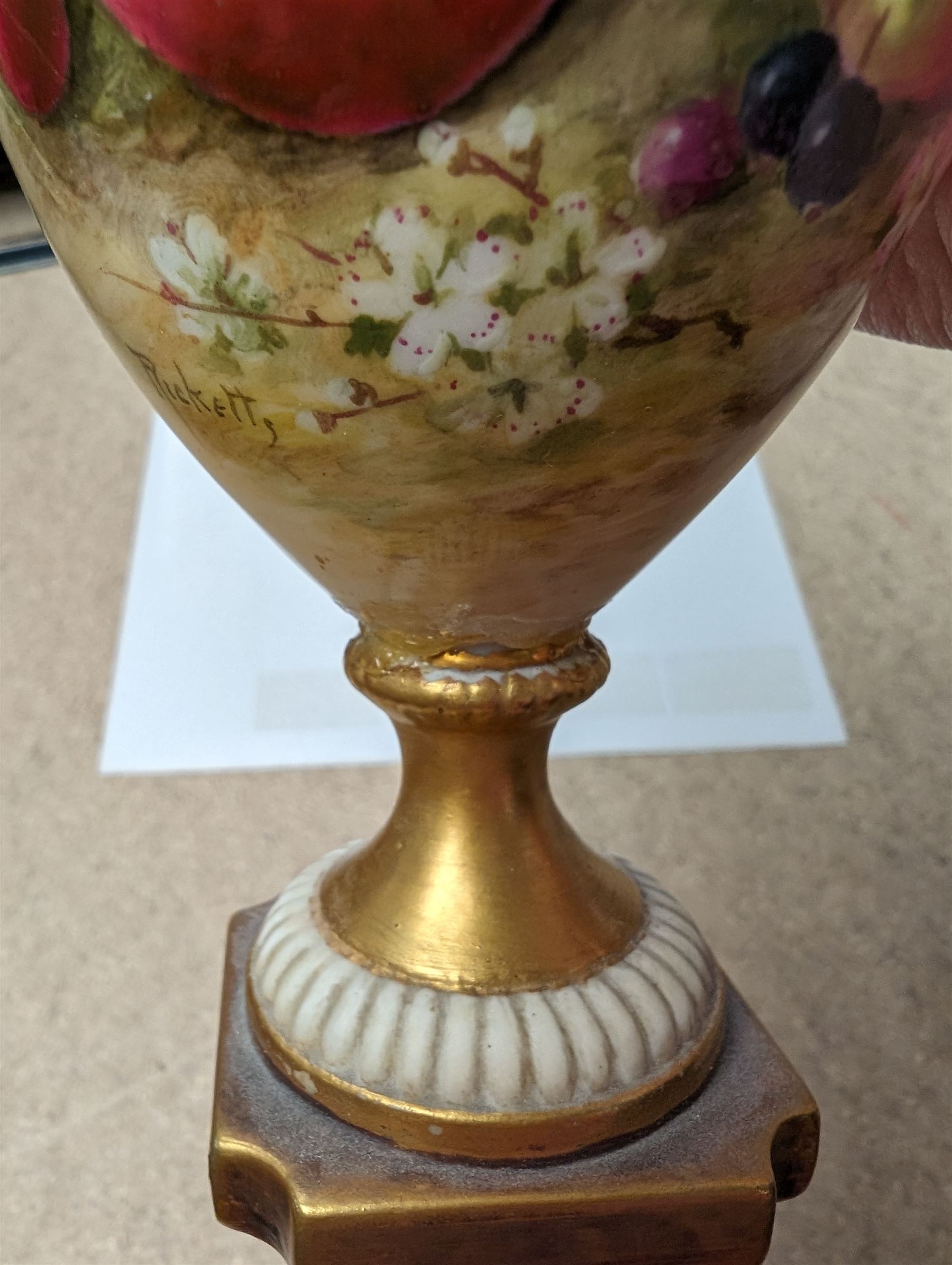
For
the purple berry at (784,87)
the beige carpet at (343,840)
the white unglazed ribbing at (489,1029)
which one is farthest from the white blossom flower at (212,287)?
the beige carpet at (343,840)

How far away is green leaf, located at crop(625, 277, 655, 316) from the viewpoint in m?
0.30

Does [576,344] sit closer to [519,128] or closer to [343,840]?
[519,128]

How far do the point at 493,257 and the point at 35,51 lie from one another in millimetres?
Answer: 112

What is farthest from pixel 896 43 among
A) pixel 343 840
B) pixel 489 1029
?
pixel 343 840

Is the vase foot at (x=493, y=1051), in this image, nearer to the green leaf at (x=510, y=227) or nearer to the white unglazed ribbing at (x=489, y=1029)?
the white unglazed ribbing at (x=489, y=1029)

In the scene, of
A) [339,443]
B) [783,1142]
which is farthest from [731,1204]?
[339,443]

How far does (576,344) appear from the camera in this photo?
302 mm

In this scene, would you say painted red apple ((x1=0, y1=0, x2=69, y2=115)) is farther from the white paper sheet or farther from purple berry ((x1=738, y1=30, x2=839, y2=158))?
the white paper sheet

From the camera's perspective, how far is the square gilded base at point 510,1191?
0.41 meters

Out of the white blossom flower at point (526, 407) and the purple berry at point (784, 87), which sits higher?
the purple berry at point (784, 87)

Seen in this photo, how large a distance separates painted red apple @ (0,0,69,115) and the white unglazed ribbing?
278 mm

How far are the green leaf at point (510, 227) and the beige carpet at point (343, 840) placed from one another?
0.47 meters

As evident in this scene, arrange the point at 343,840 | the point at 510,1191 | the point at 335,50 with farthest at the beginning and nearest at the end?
the point at 343,840 → the point at 510,1191 → the point at 335,50

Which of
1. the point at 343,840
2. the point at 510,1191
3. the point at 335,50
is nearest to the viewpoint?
the point at 335,50
